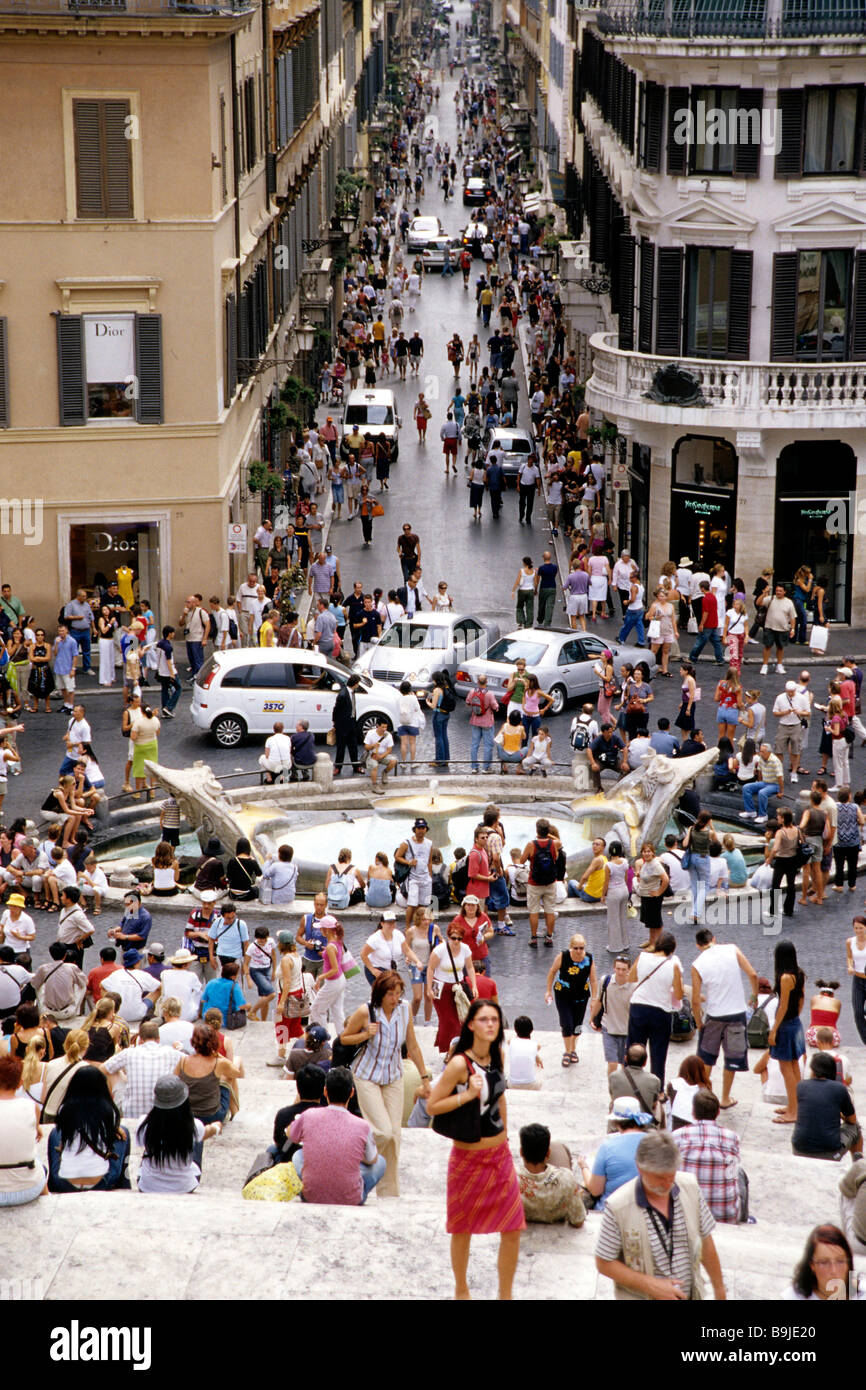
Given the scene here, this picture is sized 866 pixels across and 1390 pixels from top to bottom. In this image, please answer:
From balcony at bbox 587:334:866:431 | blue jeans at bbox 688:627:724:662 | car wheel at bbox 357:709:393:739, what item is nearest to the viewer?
car wheel at bbox 357:709:393:739

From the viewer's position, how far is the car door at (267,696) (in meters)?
→ 31.7

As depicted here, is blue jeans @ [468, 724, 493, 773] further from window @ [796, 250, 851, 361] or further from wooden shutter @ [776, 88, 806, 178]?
wooden shutter @ [776, 88, 806, 178]

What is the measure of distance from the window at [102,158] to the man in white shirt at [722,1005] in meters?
21.3

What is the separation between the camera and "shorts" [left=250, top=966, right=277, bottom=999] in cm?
2088

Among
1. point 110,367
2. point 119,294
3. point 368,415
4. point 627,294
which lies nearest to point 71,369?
point 110,367

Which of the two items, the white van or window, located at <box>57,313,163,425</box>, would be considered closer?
window, located at <box>57,313,163,425</box>

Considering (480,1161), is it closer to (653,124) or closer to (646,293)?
(646,293)

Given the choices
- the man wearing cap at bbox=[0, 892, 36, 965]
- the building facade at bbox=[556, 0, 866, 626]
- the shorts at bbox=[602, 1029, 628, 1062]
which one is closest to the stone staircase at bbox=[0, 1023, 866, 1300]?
the shorts at bbox=[602, 1029, 628, 1062]

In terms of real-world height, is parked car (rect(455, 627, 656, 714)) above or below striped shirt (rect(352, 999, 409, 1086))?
below

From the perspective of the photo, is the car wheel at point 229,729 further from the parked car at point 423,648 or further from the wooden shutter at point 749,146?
the wooden shutter at point 749,146

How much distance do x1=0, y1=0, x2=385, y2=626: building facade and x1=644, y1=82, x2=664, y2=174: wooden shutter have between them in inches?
283

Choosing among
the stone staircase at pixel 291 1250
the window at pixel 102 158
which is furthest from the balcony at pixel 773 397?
the stone staircase at pixel 291 1250

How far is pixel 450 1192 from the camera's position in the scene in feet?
37.0

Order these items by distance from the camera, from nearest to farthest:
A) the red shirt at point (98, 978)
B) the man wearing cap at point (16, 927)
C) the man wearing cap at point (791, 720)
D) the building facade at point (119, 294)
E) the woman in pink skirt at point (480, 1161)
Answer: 1. the woman in pink skirt at point (480, 1161)
2. the red shirt at point (98, 978)
3. the man wearing cap at point (16, 927)
4. the man wearing cap at point (791, 720)
5. the building facade at point (119, 294)
